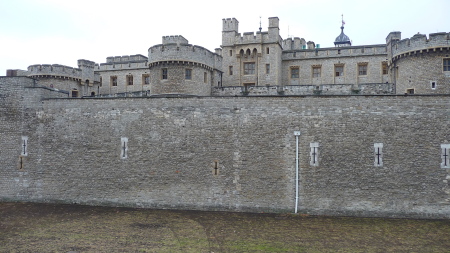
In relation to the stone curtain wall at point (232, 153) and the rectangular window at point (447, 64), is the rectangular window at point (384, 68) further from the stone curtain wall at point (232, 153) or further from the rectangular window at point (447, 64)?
the stone curtain wall at point (232, 153)

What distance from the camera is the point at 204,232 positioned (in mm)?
15250

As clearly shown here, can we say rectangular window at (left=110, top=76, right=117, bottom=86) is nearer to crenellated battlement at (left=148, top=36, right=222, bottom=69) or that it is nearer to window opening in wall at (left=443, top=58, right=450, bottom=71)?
crenellated battlement at (left=148, top=36, right=222, bottom=69)

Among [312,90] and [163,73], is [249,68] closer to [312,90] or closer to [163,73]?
[312,90]

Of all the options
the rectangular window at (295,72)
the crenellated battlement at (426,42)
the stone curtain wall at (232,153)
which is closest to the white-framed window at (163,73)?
the stone curtain wall at (232,153)

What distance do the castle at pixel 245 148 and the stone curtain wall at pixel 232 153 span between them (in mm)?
53

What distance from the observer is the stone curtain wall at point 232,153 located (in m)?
17.3

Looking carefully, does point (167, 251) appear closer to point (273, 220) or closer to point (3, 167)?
point (273, 220)

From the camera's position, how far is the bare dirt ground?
13.5 m

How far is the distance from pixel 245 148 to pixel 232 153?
730 mm

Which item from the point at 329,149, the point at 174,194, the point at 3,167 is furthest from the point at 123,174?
the point at 329,149

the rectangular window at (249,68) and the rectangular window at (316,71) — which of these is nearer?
the rectangular window at (316,71)

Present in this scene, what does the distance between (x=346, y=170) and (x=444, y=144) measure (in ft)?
15.3

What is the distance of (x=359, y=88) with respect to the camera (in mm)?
26281

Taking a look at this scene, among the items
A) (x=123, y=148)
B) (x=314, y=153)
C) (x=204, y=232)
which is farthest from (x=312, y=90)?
(x=204, y=232)
